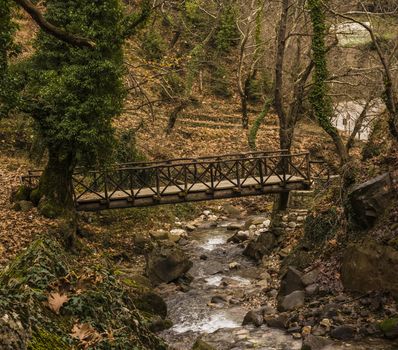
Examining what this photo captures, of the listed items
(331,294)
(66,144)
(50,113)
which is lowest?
(331,294)

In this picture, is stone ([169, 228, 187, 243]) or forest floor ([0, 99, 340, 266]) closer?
forest floor ([0, 99, 340, 266])

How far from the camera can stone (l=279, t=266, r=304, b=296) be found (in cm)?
1261

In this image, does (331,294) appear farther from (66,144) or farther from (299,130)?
(299,130)

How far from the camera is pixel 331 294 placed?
11891 millimetres

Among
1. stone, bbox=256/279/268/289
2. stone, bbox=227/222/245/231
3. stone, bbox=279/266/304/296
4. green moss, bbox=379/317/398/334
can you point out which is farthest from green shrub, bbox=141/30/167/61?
green moss, bbox=379/317/398/334

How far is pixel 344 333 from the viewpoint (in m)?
9.97

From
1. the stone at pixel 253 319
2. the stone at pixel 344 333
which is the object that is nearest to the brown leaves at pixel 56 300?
the stone at pixel 344 333

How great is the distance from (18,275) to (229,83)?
35.1m

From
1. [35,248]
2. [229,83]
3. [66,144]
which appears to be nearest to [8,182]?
[66,144]

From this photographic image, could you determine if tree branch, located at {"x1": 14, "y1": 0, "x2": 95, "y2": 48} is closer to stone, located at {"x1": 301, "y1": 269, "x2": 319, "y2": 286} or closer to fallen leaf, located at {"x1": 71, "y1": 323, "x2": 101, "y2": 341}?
stone, located at {"x1": 301, "y1": 269, "x2": 319, "y2": 286}

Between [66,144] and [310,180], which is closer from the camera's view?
[66,144]

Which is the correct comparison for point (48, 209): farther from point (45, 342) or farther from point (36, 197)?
point (45, 342)

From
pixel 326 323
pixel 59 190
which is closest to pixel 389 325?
pixel 326 323

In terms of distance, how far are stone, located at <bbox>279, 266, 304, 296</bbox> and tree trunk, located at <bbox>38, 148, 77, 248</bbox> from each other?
6472 millimetres
